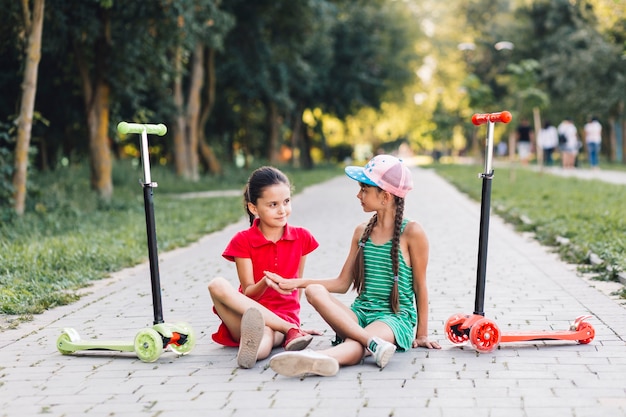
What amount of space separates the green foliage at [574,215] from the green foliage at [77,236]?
5.03m

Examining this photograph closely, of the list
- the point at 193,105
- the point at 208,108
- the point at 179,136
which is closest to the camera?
the point at 179,136

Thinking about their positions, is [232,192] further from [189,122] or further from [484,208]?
[484,208]

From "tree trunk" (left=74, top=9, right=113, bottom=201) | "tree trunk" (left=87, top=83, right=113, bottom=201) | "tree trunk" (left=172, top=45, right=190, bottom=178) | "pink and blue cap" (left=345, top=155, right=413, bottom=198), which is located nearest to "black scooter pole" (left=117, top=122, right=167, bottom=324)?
"pink and blue cap" (left=345, top=155, right=413, bottom=198)

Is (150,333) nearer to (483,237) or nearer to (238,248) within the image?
(238,248)

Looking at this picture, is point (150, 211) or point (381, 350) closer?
point (381, 350)

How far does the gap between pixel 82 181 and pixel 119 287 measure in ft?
49.1

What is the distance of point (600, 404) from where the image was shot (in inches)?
173

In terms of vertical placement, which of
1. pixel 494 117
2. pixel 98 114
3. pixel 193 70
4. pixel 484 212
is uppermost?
pixel 193 70

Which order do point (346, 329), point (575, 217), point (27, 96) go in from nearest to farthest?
point (346, 329)
point (575, 217)
point (27, 96)

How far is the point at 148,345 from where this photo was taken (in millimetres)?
5523

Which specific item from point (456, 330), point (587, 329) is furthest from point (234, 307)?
point (587, 329)

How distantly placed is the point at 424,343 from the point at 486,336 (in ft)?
1.36

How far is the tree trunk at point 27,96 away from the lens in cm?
1426

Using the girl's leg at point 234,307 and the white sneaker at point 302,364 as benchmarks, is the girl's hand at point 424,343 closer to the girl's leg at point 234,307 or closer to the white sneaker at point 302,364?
the girl's leg at point 234,307
